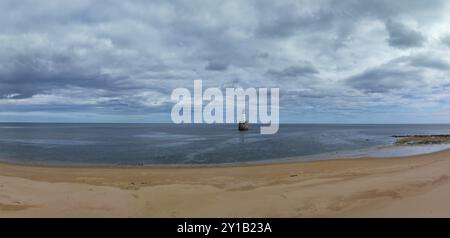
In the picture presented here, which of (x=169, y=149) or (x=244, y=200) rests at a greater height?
(x=244, y=200)

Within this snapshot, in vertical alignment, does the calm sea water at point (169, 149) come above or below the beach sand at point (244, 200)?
below

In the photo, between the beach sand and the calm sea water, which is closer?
the beach sand

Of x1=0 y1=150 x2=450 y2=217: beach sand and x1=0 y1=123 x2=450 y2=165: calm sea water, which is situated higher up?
x1=0 y1=150 x2=450 y2=217: beach sand

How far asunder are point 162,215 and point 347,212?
4505mm

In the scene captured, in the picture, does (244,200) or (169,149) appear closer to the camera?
(244,200)

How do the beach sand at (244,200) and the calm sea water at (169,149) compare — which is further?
the calm sea water at (169,149)
